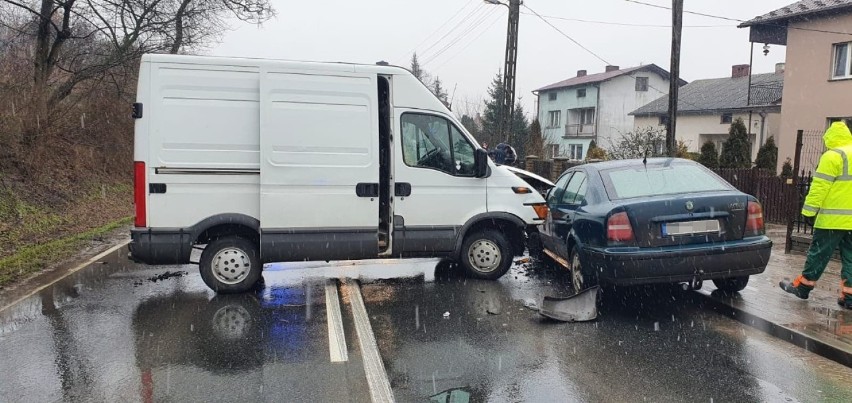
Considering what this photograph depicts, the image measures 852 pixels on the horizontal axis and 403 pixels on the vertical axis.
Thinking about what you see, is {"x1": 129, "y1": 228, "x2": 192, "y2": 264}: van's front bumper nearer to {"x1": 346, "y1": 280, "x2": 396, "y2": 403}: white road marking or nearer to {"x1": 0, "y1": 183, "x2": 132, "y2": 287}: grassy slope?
{"x1": 346, "y1": 280, "x2": 396, "y2": 403}: white road marking

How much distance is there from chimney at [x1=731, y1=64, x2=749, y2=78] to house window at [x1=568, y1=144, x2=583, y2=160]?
12.8 m

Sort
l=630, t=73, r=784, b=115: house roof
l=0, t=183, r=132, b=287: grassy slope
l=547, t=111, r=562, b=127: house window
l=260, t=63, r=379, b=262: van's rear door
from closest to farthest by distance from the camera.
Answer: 1. l=260, t=63, r=379, b=262: van's rear door
2. l=0, t=183, r=132, b=287: grassy slope
3. l=630, t=73, r=784, b=115: house roof
4. l=547, t=111, r=562, b=127: house window

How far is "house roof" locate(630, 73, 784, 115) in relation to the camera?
32891 millimetres

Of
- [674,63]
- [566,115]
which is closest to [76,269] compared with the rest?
[674,63]

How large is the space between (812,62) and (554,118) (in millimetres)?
34501

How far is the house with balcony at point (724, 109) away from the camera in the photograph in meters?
30.1

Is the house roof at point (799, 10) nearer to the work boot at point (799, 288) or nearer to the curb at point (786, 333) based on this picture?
the work boot at point (799, 288)

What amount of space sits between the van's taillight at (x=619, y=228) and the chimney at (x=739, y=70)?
135 feet

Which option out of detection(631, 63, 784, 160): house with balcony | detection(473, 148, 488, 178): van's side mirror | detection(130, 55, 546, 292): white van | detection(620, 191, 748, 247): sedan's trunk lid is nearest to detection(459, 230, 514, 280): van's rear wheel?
detection(130, 55, 546, 292): white van

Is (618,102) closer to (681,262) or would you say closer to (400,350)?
(681,262)

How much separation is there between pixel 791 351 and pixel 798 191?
15.7 feet

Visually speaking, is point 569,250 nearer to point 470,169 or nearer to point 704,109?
point 470,169

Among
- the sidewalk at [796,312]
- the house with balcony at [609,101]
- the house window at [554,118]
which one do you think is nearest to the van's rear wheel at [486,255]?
the sidewalk at [796,312]

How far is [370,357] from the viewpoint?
4.91m
